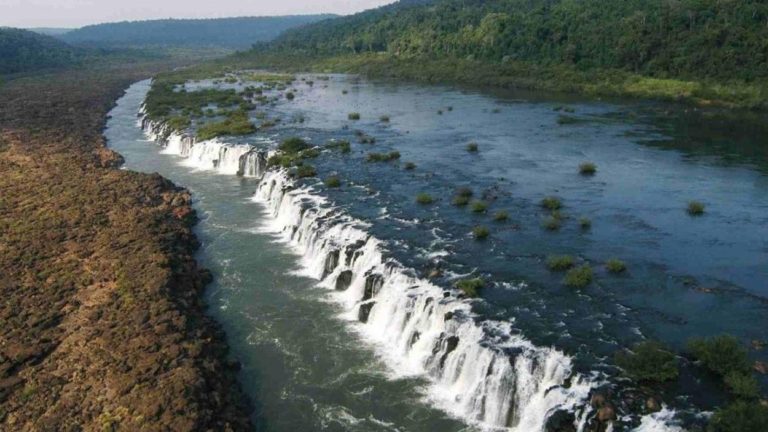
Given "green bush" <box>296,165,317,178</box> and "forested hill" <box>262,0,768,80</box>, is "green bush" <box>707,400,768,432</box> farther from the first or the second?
"forested hill" <box>262,0,768,80</box>

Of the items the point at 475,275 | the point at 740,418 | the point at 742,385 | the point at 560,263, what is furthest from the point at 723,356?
the point at 475,275

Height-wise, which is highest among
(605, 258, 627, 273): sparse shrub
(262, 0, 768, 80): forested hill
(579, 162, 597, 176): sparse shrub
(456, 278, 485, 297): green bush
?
(262, 0, 768, 80): forested hill

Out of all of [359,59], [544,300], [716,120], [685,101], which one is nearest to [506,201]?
[544,300]

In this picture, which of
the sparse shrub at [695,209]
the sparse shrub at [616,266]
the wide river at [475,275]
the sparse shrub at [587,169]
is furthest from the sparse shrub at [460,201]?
the sparse shrub at [695,209]

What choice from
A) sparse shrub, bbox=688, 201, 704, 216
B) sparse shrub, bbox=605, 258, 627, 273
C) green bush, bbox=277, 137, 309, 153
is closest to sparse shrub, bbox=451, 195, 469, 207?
sparse shrub, bbox=605, 258, 627, 273

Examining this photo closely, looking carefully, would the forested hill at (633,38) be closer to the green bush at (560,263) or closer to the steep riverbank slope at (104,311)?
the green bush at (560,263)

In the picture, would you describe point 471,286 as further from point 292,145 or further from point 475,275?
point 292,145
